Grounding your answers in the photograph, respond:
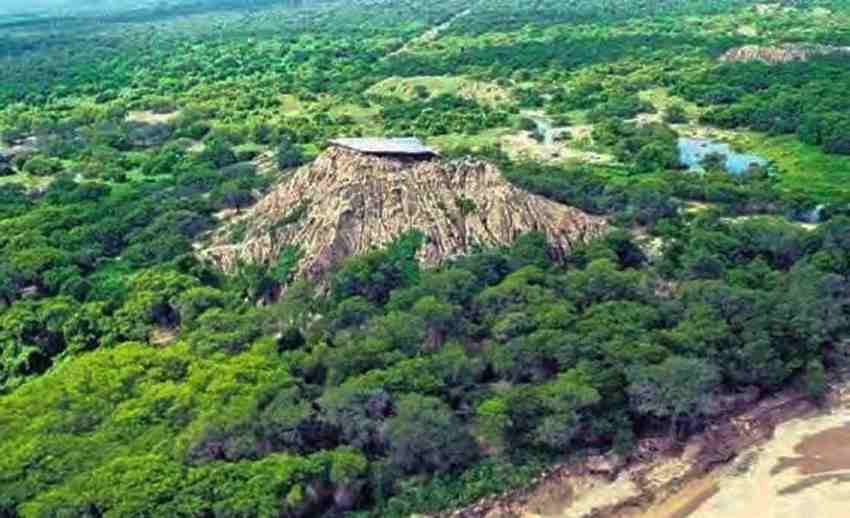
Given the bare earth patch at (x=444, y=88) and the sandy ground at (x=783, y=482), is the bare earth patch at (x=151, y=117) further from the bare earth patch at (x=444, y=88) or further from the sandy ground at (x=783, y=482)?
the sandy ground at (x=783, y=482)

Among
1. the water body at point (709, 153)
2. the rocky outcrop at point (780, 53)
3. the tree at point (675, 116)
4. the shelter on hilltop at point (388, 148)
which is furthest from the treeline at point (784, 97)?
the shelter on hilltop at point (388, 148)

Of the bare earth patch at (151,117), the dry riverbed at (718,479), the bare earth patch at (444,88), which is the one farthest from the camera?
the bare earth patch at (444,88)

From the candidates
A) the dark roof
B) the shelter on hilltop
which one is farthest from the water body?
the shelter on hilltop

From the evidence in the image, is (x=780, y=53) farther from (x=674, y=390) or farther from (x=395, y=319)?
(x=674, y=390)

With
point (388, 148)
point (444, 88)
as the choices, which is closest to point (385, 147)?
point (388, 148)

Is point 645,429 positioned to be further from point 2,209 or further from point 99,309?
point 2,209

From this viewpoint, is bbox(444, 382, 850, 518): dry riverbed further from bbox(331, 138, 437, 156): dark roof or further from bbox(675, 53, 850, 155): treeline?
bbox(675, 53, 850, 155): treeline

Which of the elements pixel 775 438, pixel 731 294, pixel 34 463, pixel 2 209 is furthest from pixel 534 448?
pixel 2 209
